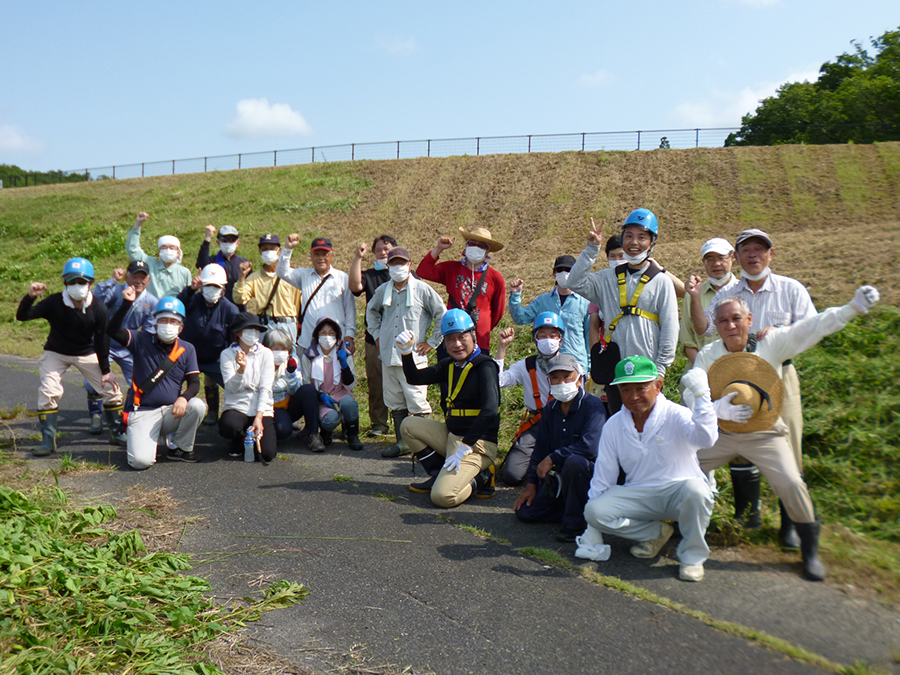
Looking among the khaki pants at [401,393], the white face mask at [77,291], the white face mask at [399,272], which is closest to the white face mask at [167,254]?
the white face mask at [77,291]

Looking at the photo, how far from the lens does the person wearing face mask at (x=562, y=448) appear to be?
521 centimetres

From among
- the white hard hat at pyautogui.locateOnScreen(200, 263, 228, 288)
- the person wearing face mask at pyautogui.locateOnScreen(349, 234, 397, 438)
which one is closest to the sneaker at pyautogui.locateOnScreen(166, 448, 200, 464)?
the white hard hat at pyautogui.locateOnScreen(200, 263, 228, 288)

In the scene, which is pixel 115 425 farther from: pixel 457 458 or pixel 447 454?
pixel 457 458

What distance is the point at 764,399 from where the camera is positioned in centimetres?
466

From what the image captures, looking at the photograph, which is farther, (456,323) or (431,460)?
(431,460)

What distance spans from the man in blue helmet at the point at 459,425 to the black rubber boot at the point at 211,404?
360cm

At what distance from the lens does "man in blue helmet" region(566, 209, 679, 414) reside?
574 centimetres

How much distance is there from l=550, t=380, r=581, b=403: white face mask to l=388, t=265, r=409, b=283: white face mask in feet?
9.49

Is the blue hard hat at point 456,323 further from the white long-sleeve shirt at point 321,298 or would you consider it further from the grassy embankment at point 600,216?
the grassy embankment at point 600,216

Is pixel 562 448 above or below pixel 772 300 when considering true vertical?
below

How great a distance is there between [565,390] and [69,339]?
591 cm

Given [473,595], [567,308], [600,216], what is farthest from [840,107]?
[473,595]

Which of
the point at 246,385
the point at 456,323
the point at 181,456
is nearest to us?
the point at 456,323

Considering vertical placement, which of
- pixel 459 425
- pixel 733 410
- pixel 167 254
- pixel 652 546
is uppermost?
pixel 167 254
